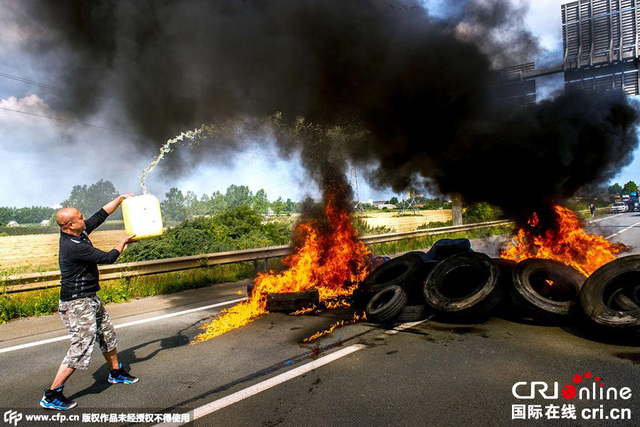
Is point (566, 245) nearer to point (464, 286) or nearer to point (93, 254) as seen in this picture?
point (464, 286)

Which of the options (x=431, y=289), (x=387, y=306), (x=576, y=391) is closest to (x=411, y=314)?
(x=387, y=306)

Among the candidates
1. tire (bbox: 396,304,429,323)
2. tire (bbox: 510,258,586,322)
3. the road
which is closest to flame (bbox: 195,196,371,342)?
the road

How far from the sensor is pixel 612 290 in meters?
5.04

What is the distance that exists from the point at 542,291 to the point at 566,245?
2.05 meters

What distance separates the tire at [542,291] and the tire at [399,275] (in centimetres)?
148

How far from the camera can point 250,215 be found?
1512 centimetres

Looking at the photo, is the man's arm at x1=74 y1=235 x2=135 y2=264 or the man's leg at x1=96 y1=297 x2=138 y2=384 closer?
the man's arm at x1=74 y1=235 x2=135 y2=264

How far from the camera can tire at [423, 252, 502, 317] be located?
5.32 m

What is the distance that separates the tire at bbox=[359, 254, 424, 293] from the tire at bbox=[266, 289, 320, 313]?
0.92 metres

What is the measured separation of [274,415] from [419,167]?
6937mm

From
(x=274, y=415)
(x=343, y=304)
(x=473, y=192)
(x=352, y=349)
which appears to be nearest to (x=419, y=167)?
(x=473, y=192)

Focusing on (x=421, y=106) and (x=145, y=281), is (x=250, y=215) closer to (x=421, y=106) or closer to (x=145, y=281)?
(x=145, y=281)

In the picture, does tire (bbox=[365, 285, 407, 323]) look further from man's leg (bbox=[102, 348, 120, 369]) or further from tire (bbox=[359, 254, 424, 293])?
man's leg (bbox=[102, 348, 120, 369])

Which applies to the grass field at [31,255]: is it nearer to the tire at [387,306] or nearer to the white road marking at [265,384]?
the tire at [387,306]
